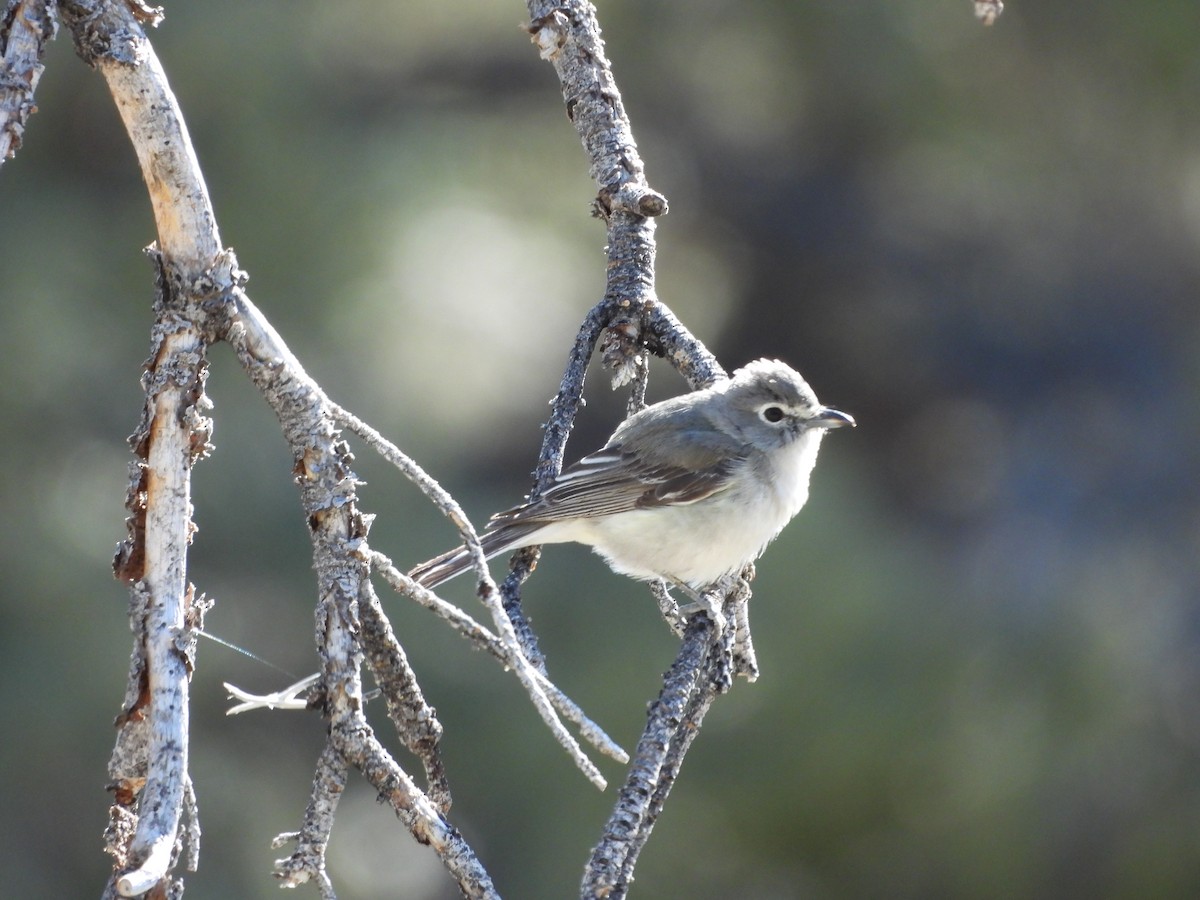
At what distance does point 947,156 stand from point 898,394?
91 centimetres

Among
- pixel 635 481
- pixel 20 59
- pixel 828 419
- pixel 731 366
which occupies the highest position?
pixel 731 366

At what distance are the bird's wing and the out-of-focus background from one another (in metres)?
0.85

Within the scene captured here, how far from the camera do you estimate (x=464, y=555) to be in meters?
2.52

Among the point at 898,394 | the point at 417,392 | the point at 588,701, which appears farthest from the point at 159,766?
the point at 898,394

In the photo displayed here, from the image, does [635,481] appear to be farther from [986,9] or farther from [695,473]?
[986,9]

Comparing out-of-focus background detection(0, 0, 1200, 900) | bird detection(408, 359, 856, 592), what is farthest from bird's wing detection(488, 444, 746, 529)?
out-of-focus background detection(0, 0, 1200, 900)

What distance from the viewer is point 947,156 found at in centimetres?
464

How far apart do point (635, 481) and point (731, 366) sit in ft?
5.63

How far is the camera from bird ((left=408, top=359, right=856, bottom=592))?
2941mm

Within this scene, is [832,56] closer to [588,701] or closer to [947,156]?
[947,156]

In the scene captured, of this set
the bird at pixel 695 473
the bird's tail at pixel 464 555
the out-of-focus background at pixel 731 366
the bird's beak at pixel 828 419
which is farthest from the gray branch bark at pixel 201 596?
the out-of-focus background at pixel 731 366

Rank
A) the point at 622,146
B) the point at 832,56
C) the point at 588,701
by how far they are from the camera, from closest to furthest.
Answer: the point at 622,146 → the point at 588,701 → the point at 832,56

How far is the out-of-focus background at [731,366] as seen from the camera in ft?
12.5

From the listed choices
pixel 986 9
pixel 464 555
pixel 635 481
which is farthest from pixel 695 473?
pixel 986 9
